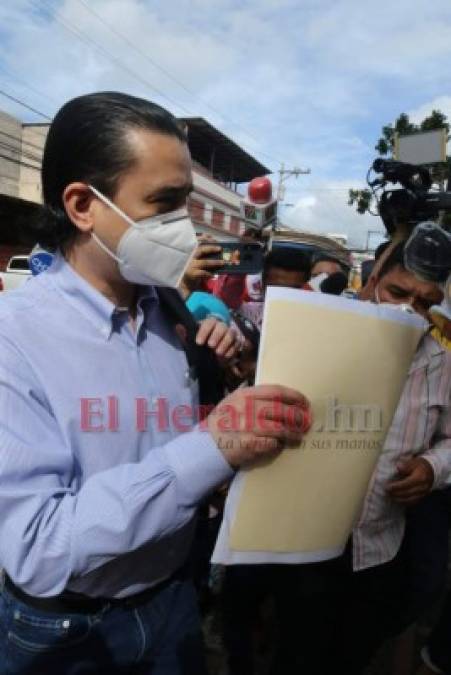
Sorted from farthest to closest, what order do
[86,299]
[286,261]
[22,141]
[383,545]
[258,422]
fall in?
[22,141] < [286,261] < [383,545] < [86,299] < [258,422]

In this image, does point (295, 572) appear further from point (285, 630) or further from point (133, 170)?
point (133, 170)

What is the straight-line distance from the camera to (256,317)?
2.13 meters

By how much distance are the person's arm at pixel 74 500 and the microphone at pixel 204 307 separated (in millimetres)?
754

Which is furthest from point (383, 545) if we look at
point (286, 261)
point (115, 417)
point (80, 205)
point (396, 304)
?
point (286, 261)

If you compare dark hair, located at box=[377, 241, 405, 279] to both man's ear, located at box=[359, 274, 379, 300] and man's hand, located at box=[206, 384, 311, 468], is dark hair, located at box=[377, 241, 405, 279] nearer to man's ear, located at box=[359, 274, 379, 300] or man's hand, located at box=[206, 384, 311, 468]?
man's ear, located at box=[359, 274, 379, 300]

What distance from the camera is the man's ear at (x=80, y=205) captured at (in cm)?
103

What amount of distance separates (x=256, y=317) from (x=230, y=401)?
52.5 inches

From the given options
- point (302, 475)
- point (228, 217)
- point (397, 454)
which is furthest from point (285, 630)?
point (228, 217)

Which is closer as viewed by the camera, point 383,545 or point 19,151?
point 383,545

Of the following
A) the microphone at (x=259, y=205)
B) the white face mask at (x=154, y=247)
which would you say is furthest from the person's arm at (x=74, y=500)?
the microphone at (x=259, y=205)

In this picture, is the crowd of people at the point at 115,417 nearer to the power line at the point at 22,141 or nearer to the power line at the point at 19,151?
the power line at the point at 19,151

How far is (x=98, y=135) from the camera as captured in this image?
1.00m

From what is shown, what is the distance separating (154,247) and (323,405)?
441mm

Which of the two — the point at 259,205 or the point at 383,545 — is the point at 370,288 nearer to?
the point at 259,205
